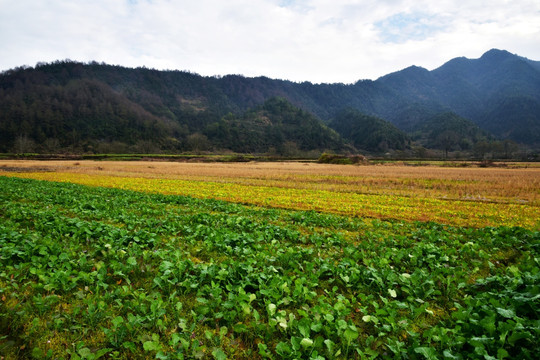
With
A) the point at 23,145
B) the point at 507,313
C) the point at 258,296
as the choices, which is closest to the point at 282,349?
the point at 258,296

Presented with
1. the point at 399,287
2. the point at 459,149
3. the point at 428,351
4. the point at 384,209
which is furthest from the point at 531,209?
A: the point at 459,149

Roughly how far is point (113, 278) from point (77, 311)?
6.11 feet

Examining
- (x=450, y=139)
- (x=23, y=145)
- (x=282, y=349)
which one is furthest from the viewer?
(x=450, y=139)

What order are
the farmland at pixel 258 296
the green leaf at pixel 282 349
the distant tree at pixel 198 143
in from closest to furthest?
the green leaf at pixel 282 349
the farmland at pixel 258 296
the distant tree at pixel 198 143

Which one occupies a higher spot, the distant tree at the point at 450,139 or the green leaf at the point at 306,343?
the distant tree at the point at 450,139

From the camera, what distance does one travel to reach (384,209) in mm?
17828

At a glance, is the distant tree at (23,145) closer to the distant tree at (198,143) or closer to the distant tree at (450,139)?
the distant tree at (198,143)

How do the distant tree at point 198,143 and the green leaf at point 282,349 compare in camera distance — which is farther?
the distant tree at point 198,143

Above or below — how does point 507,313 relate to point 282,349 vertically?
above

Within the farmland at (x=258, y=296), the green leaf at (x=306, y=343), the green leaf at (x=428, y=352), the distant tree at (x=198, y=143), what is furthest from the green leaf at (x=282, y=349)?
the distant tree at (x=198, y=143)

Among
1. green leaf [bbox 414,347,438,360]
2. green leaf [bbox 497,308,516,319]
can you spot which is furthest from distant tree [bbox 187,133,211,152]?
green leaf [bbox 414,347,438,360]

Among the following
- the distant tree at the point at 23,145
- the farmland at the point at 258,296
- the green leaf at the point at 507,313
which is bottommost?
the farmland at the point at 258,296

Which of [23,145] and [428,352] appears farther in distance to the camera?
[23,145]

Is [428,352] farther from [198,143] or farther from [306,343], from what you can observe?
[198,143]
